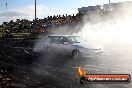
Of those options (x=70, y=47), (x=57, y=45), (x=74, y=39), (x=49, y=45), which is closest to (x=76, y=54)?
(x=70, y=47)

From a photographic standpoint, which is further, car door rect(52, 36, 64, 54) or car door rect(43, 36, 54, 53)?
car door rect(43, 36, 54, 53)

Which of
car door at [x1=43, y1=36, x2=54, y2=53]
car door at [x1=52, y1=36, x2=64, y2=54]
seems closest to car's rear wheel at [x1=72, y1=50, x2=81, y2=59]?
car door at [x1=52, y1=36, x2=64, y2=54]

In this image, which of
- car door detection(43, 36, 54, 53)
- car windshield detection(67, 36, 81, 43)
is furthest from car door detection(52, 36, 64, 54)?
car windshield detection(67, 36, 81, 43)

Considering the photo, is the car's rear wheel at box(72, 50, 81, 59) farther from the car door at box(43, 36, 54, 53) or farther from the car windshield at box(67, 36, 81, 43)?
the car door at box(43, 36, 54, 53)

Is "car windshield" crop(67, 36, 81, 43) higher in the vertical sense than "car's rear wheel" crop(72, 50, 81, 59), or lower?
higher

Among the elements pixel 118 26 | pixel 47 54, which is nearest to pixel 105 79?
pixel 47 54

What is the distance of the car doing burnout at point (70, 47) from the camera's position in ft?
59.5

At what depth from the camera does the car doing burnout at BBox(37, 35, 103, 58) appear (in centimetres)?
1814

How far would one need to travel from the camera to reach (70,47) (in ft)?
61.4

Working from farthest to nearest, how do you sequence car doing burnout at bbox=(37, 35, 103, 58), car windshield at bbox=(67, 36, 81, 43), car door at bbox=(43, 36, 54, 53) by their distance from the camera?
car door at bbox=(43, 36, 54, 53)
car windshield at bbox=(67, 36, 81, 43)
car doing burnout at bbox=(37, 35, 103, 58)

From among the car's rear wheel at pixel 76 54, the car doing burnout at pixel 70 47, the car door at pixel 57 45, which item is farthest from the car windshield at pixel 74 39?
the car's rear wheel at pixel 76 54

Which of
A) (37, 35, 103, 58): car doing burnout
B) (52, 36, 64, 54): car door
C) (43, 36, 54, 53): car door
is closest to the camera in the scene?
(37, 35, 103, 58): car doing burnout

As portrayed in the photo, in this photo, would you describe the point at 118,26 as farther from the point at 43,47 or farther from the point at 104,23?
the point at 43,47

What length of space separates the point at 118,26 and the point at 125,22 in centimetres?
155
